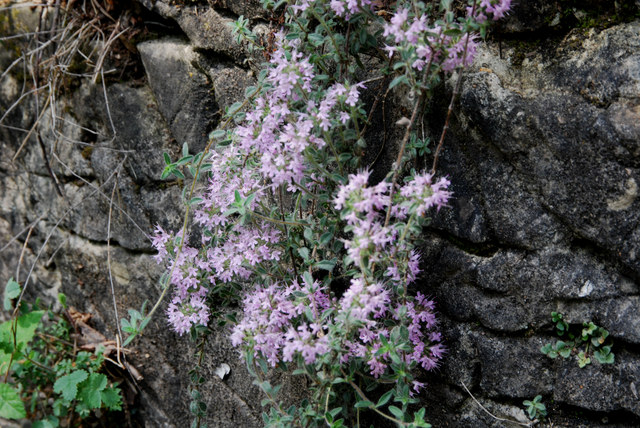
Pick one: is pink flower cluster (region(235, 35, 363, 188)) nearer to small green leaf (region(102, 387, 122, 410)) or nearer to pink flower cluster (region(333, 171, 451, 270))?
pink flower cluster (region(333, 171, 451, 270))

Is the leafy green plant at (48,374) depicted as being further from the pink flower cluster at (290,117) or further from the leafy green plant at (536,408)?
the leafy green plant at (536,408)

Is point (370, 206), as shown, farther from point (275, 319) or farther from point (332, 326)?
point (275, 319)

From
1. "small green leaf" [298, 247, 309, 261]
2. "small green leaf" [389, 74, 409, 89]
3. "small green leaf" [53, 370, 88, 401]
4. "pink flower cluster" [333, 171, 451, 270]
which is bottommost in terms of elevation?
"small green leaf" [53, 370, 88, 401]

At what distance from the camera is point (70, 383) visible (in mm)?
2936

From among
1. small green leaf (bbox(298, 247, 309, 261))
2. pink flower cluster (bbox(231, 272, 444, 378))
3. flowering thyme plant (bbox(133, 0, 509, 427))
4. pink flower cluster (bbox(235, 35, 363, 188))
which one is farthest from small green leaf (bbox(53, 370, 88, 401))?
pink flower cluster (bbox(235, 35, 363, 188))

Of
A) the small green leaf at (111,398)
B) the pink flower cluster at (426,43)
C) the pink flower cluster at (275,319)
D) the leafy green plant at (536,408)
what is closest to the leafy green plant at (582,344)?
the leafy green plant at (536,408)

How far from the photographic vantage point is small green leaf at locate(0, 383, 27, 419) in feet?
9.34

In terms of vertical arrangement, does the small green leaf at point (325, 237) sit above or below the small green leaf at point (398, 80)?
below

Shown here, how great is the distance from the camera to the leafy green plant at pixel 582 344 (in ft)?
5.89

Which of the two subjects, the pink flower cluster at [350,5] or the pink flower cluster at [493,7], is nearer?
the pink flower cluster at [493,7]

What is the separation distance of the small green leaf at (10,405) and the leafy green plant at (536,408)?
2517 millimetres

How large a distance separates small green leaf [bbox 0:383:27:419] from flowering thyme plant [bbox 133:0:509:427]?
4.49 ft

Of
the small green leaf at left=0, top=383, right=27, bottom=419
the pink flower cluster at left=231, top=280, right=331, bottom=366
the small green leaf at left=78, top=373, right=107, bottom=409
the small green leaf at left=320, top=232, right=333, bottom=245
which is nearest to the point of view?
the pink flower cluster at left=231, top=280, right=331, bottom=366

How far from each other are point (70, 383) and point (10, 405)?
306 mm
